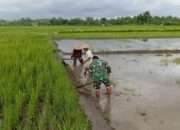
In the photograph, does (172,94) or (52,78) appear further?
(172,94)

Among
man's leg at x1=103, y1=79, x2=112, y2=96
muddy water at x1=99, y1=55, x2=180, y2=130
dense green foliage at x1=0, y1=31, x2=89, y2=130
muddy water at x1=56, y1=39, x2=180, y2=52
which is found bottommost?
muddy water at x1=56, y1=39, x2=180, y2=52

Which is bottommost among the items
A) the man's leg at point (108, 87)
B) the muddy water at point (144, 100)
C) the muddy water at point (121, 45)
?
the muddy water at point (121, 45)

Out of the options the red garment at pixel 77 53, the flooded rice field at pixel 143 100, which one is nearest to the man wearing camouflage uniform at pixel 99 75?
the flooded rice field at pixel 143 100

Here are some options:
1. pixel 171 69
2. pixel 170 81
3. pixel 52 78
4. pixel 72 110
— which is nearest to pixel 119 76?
pixel 170 81

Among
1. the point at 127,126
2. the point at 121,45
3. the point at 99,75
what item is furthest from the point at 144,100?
the point at 121,45

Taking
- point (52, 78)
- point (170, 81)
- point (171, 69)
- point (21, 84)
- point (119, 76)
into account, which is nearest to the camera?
point (21, 84)

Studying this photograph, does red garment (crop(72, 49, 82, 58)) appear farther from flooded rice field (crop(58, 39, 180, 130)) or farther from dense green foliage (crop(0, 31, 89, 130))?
dense green foliage (crop(0, 31, 89, 130))

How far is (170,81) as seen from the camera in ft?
24.4

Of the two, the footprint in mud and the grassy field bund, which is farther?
the footprint in mud

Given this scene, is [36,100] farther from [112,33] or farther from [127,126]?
[112,33]

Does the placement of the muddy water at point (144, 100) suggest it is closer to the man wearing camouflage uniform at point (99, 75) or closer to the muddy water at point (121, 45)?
the man wearing camouflage uniform at point (99, 75)

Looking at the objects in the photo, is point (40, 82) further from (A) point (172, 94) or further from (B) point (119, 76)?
(B) point (119, 76)

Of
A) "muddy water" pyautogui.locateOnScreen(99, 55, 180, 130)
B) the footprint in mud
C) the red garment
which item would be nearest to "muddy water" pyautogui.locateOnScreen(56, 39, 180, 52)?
the red garment

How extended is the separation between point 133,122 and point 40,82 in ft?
5.10
